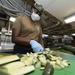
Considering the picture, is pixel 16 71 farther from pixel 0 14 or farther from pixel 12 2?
pixel 0 14

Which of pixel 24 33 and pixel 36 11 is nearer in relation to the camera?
pixel 24 33

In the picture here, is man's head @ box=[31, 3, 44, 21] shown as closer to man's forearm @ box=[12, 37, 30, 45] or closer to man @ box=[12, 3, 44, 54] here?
man @ box=[12, 3, 44, 54]

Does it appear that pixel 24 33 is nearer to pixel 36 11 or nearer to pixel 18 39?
pixel 18 39

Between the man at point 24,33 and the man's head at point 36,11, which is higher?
the man's head at point 36,11

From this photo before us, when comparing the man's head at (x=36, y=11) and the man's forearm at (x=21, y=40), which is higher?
the man's head at (x=36, y=11)

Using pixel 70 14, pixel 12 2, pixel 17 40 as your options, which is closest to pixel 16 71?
pixel 17 40

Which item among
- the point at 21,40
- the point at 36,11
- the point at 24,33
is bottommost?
the point at 21,40

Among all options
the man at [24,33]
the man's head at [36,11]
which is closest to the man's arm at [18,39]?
the man at [24,33]

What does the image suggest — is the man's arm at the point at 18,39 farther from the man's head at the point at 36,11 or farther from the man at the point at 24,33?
the man's head at the point at 36,11

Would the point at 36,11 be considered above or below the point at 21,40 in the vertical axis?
above

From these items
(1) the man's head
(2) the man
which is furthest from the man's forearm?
(1) the man's head

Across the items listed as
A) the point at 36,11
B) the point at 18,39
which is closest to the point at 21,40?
the point at 18,39

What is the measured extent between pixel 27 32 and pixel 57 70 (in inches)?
41.4

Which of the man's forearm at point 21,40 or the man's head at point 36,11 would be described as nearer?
the man's forearm at point 21,40
